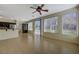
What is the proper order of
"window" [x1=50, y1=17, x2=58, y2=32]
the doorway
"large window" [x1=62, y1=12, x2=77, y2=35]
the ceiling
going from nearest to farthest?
the ceiling, "large window" [x1=62, y1=12, x2=77, y2=35], "window" [x1=50, y1=17, x2=58, y2=32], the doorway

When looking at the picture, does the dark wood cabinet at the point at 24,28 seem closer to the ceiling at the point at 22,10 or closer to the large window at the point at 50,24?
the ceiling at the point at 22,10

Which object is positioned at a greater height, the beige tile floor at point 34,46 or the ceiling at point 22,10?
the ceiling at point 22,10

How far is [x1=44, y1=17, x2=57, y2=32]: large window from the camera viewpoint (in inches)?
121

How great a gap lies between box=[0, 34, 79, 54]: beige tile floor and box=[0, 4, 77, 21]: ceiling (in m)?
0.60

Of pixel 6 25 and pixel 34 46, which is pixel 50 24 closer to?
pixel 34 46

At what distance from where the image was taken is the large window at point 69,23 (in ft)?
9.35

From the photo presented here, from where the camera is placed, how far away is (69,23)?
2.92 metres

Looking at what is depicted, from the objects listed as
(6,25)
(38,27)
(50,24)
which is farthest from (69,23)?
(6,25)

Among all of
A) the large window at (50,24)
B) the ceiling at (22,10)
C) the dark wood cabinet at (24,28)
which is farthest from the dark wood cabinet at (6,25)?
the large window at (50,24)

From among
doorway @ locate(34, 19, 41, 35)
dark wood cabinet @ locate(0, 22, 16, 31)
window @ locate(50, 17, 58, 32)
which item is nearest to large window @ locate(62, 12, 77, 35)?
window @ locate(50, 17, 58, 32)

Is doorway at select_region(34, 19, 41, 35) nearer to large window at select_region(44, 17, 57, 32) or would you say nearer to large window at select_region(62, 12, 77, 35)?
large window at select_region(44, 17, 57, 32)

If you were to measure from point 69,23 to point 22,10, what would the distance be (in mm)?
1414

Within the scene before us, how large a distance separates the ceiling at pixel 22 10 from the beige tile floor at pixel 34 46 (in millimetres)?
601
